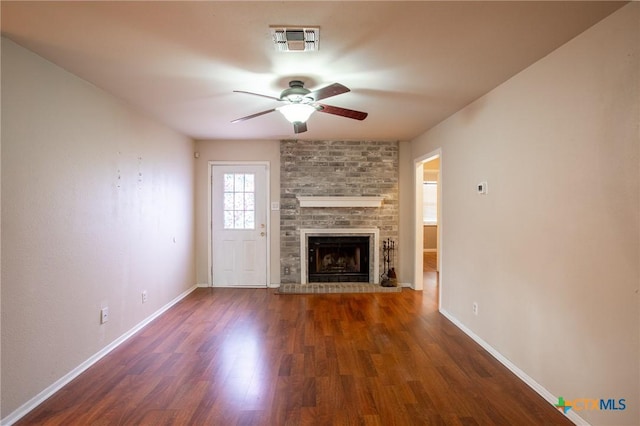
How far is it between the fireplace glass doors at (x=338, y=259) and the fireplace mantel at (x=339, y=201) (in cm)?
A: 56

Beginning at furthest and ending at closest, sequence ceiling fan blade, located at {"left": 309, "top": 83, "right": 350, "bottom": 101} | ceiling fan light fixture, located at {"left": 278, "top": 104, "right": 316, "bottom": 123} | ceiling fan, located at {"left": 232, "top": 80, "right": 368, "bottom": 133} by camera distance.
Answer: ceiling fan light fixture, located at {"left": 278, "top": 104, "right": 316, "bottom": 123} → ceiling fan, located at {"left": 232, "top": 80, "right": 368, "bottom": 133} → ceiling fan blade, located at {"left": 309, "top": 83, "right": 350, "bottom": 101}

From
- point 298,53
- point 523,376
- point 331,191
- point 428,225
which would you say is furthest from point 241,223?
point 428,225

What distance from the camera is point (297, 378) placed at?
92.9 inches

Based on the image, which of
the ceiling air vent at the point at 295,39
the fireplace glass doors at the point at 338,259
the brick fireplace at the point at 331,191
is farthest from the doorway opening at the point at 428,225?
the ceiling air vent at the point at 295,39

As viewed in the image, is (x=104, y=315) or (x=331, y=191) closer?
(x=104, y=315)

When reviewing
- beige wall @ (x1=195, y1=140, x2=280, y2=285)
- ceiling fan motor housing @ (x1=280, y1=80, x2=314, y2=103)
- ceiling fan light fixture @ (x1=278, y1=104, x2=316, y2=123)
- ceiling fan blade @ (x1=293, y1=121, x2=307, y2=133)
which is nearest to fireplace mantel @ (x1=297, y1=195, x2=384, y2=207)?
beige wall @ (x1=195, y1=140, x2=280, y2=285)

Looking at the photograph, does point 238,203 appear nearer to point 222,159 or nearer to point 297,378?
Result: point 222,159

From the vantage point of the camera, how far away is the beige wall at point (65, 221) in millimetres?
1920

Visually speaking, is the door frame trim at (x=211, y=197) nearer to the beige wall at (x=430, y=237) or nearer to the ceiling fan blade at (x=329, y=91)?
the ceiling fan blade at (x=329, y=91)

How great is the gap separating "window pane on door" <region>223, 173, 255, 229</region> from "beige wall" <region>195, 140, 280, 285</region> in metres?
0.29

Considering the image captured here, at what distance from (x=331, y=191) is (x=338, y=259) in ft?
3.88

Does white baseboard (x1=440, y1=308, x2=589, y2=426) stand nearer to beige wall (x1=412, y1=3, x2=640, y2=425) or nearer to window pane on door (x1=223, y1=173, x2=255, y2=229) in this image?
beige wall (x1=412, y1=3, x2=640, y2=425)

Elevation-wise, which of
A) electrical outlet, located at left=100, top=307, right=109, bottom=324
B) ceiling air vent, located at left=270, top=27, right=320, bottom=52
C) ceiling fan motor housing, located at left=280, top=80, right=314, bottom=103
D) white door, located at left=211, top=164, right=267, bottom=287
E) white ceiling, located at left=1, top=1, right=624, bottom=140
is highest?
white ceiling, located at left=1, top=1, right=624, bottom=140

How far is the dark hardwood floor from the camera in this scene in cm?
195
